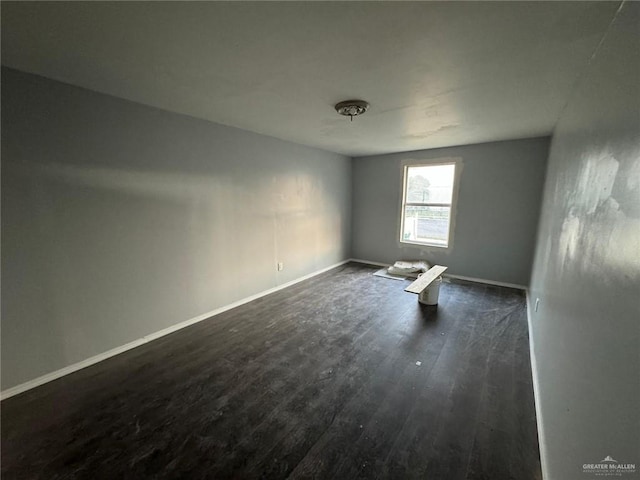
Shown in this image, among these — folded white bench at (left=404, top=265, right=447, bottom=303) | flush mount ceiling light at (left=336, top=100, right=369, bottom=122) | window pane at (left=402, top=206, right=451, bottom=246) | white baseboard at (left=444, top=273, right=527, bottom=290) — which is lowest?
white baseboard at (left=444, top=273, right=527, bottom=290)

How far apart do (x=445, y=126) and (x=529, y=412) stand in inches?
112

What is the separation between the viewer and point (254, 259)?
362 cm

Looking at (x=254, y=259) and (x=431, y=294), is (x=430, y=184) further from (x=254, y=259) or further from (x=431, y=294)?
(x=254, y=259)

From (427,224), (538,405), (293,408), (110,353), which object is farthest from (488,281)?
(110,353)

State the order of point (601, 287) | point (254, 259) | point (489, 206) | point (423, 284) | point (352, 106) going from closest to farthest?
point (601, 287) < point (352, 106) < point (423, 284) < point (254, 259) < point (489, 206)

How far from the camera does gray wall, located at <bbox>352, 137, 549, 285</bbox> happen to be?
3783 millimetres

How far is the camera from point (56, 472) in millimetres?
1366

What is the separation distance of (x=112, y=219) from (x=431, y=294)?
3.61 metres

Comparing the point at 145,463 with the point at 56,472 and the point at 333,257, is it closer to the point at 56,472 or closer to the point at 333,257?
the point at 56,472

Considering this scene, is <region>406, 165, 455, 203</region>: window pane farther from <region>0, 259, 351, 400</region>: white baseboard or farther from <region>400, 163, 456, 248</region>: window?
<region>0, 259, 351, 400</region>: white baseboard

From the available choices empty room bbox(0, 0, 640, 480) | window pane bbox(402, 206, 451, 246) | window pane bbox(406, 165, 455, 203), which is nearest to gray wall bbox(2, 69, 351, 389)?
empty room bbox(0, 0, 640, 480)

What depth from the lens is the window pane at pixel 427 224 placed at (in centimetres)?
465

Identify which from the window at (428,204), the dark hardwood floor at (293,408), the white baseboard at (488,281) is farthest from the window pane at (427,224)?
the dark hardwood floor at (293,408)

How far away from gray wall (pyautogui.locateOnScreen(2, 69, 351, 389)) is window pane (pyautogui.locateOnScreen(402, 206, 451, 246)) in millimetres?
2829
